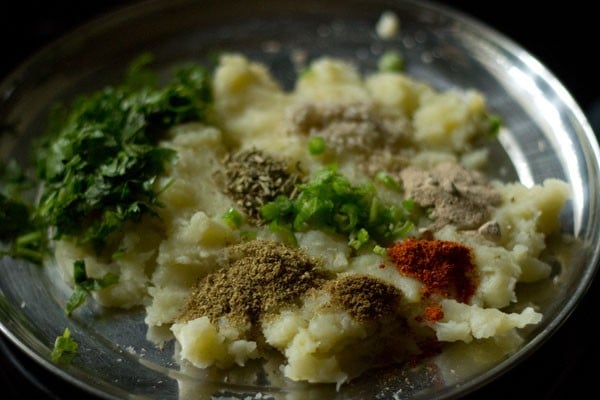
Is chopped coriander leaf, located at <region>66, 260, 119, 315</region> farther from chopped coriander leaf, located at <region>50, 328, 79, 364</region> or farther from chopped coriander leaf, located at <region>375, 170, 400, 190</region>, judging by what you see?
chopped coriander leaf, located at <region>375, 170, 400, 190</region>

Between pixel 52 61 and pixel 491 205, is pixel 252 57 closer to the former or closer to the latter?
pixel 52 61

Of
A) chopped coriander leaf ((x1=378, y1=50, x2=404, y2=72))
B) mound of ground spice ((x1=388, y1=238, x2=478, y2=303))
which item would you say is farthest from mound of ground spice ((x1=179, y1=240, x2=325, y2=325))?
chopped coriander leaf ((x1=378, y1=50, x2=404, y2=72))

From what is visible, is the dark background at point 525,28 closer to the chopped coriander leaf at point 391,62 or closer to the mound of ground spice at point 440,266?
the chopped coriander leaf at point 391,62

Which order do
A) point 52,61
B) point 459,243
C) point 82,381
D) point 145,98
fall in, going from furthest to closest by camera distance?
point 52,61 < point 145,98 < point 459,243 < point 82,381

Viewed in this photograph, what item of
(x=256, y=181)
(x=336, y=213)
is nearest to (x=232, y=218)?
(x=256, y=181)

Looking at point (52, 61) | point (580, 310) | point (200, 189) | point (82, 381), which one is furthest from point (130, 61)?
point (580, 310)

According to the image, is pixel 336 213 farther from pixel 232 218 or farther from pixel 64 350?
pixel 64 350
